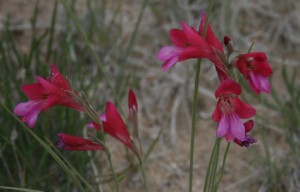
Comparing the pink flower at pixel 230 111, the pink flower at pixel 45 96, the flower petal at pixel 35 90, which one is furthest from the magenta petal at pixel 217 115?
the flower petal at pixel 35 90

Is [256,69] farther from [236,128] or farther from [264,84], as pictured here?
[236,128]

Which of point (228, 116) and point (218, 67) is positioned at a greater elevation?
point (218, 67)

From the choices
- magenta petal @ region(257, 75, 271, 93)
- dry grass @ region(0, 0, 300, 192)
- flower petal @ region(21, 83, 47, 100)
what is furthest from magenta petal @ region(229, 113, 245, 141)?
dry grass @ region(0, 0, 300, 192)

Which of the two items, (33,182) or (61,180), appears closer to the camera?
(33,182)

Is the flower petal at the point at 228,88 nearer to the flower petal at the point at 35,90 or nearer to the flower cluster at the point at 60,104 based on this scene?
the flower cluster at the point at 60,104

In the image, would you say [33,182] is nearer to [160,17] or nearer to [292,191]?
[292,191]

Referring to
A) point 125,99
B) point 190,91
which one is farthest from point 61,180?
point 190,91
